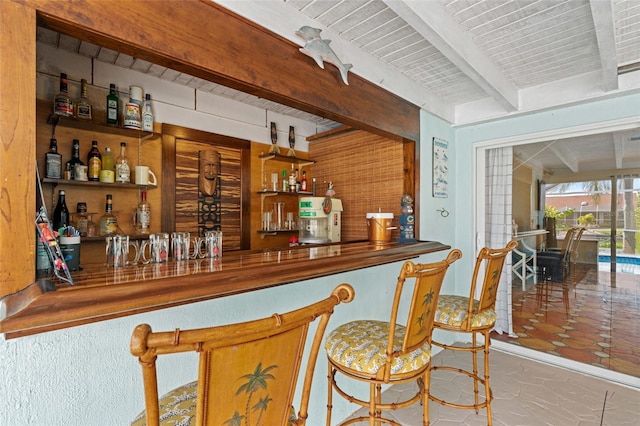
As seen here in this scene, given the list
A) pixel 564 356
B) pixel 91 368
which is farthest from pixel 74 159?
pixel 564 356

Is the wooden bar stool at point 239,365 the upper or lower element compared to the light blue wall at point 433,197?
lower

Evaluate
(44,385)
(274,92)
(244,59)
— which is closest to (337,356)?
(44,385)

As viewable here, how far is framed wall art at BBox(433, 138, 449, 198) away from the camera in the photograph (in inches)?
116

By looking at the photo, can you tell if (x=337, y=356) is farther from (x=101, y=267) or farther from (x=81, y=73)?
(x=81, y=73)

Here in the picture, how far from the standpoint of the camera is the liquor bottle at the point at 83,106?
2.06m

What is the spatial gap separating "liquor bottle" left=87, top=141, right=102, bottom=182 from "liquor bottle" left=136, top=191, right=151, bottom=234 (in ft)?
1.01

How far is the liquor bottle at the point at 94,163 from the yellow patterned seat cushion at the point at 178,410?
1.75 metres

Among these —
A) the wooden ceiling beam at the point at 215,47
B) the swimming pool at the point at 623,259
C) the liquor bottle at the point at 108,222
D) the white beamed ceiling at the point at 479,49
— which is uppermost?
the white beamed ceiling at the point at 479,49

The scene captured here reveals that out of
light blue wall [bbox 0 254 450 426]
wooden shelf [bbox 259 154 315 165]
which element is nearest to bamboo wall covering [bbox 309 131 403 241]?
wooden shelf [bbox 259 154 315 165]

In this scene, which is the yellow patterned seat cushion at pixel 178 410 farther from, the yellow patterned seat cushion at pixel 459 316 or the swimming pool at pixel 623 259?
the swimming pool at pixel 623 259

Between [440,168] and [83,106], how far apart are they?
289 cm

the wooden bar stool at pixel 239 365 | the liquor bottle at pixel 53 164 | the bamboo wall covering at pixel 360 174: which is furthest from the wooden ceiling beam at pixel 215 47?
the liquor bottle at pixel 53 164

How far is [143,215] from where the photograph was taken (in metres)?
2.33

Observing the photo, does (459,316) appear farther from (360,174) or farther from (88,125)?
(88,125)
